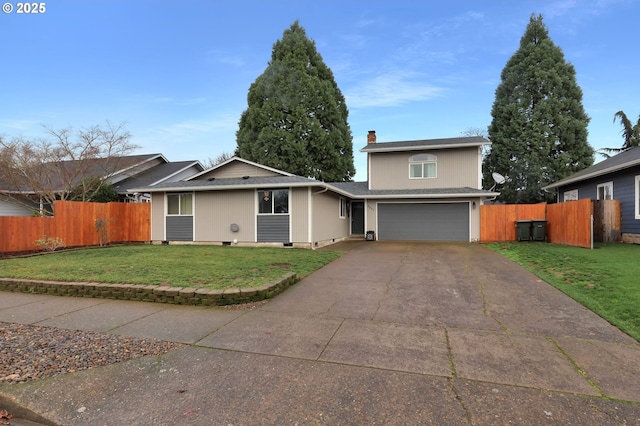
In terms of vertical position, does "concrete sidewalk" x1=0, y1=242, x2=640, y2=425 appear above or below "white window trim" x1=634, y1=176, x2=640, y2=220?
below

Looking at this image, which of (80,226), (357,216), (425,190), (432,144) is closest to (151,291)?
(80,226)

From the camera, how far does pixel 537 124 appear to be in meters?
23.9

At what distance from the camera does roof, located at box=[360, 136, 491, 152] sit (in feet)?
56.1

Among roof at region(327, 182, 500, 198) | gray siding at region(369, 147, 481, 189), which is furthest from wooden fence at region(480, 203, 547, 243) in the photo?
gray siding at region(369, 147, 481, 189)

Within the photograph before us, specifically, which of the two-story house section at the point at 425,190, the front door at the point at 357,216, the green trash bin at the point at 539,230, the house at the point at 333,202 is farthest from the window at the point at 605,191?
the front door at the point at 357,216

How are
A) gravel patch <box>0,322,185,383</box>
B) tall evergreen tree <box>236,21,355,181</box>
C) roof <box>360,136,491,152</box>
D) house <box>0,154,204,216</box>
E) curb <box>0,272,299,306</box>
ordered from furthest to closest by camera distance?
tall evergreen tree <box>236,21,355,181</box> < house <box>0,154,204,216</box> < roof <box>360,136,491,152</box> < curb <box>0,272,299,306</box> < gravel patch <box>0,322,185,383</box>

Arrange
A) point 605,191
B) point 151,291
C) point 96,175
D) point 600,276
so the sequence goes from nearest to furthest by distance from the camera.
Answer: point 151,291 < point 600,276 < point 605,191 < point 96,175

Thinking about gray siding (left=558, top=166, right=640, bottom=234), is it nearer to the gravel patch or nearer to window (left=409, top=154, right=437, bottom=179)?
window (left=409, top=154, right=437, bottom=179)

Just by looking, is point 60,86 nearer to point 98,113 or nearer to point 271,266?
point 98,113

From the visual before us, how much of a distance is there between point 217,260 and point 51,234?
788 cm

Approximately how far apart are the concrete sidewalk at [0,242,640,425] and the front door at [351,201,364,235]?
13.6 m

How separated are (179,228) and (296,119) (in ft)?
49.2

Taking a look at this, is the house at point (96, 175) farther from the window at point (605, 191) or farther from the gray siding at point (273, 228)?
the window at point (605, 191)

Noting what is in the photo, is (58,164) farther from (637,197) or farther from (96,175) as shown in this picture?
(637,197)
